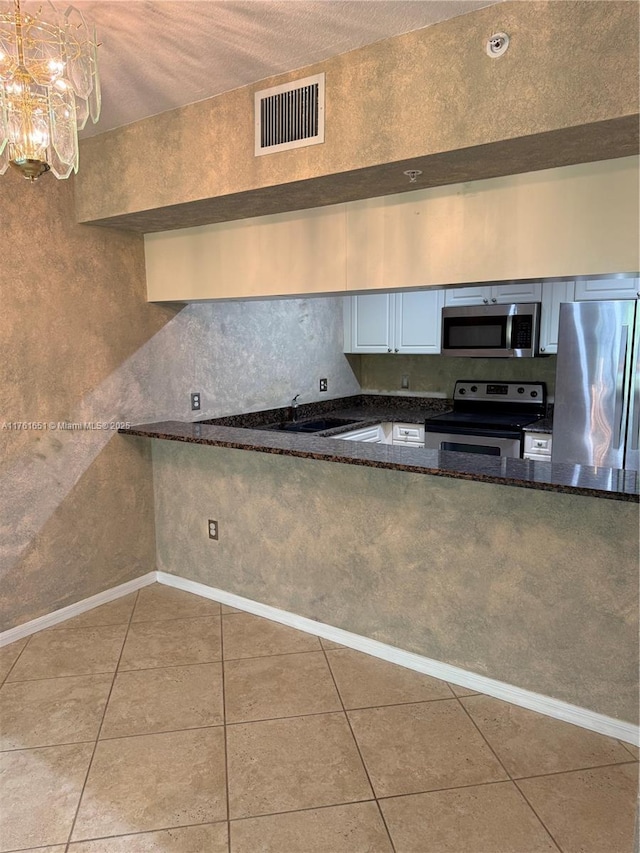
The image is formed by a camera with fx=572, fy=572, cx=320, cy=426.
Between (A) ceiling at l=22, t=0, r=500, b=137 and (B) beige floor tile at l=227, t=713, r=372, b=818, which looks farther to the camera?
(B) beige floor tile at l=227, t=713, r=372, b=818

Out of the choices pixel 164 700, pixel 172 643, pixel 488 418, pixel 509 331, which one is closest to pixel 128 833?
pixel 164 700

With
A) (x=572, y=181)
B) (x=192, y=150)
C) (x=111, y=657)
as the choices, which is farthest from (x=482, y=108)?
(x=111, y=657)

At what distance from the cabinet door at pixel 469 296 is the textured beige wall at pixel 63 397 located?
83.5 inches

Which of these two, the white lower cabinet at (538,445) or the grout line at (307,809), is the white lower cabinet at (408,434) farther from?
the grout line at (307,809)

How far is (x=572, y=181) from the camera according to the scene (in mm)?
2014

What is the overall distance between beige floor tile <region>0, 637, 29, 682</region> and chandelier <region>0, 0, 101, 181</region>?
89.4 inches

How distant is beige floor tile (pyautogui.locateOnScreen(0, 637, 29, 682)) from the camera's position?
8.89ft

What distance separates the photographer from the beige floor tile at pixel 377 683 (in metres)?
2.46

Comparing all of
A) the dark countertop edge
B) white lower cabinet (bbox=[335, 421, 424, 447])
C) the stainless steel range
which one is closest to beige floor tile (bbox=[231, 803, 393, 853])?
the dark countertop edge

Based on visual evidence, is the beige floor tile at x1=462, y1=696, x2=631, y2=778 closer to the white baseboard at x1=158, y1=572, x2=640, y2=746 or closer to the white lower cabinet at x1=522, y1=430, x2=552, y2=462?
the white baseboard at x1=158, y1=572, x2=640, y2=746

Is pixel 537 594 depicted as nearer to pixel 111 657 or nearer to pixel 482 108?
pixel 482 108

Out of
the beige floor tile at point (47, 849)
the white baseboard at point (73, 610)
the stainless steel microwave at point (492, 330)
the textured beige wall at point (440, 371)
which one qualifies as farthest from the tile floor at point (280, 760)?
the textured beige wall at point (440, 371)

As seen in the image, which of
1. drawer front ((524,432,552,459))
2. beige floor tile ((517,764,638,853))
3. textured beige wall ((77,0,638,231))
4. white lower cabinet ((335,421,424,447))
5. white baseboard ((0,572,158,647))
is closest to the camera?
textured beige wall ((77,0,638,231))

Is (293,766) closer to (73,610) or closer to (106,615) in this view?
(106,615)
